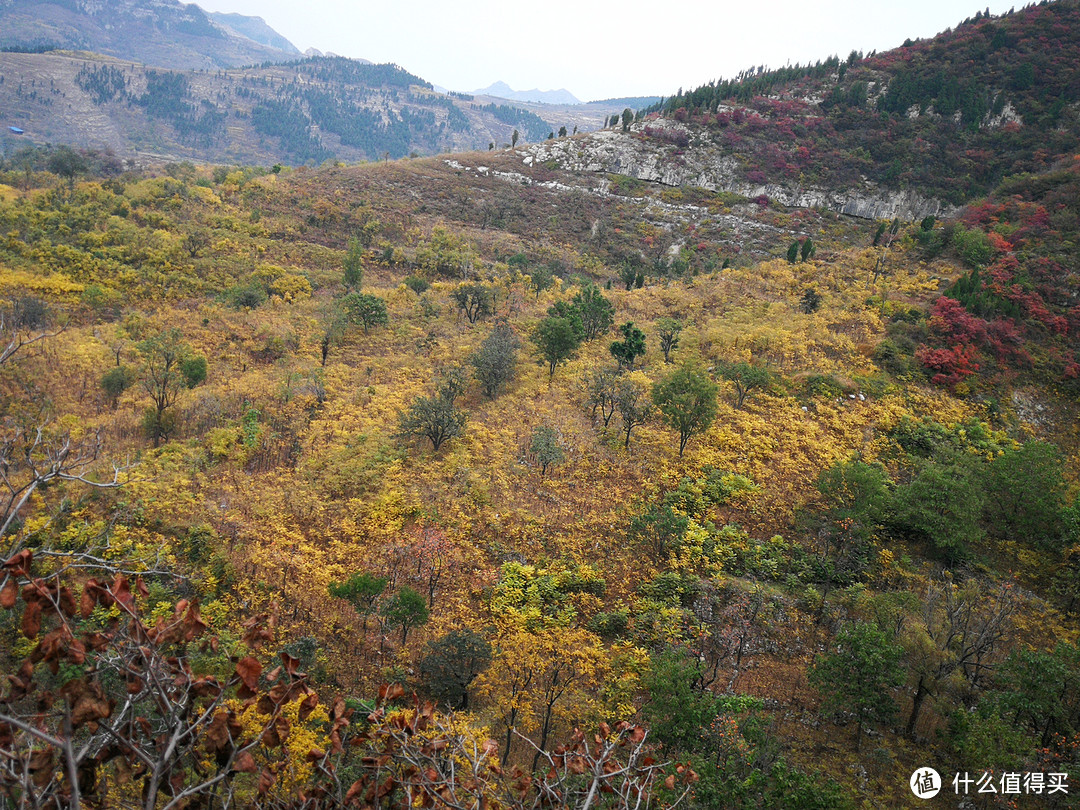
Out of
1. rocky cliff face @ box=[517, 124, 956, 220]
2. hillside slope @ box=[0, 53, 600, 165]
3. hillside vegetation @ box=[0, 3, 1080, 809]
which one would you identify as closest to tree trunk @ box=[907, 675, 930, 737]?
hillside vegetation @ box=[0, 3, 1080, 809]

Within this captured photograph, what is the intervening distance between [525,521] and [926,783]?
9.11 meters

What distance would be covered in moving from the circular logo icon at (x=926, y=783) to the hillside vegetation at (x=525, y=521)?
0.28 meters

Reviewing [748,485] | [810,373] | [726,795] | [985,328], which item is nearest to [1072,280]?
[985,328]

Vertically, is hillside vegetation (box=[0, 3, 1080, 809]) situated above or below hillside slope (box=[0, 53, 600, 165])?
below

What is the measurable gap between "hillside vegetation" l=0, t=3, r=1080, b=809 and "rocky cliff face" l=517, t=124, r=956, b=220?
22860 millimetres

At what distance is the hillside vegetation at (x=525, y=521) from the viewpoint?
4.09m

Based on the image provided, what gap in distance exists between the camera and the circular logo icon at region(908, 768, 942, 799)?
8695 mm

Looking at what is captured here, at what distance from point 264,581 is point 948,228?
39.5m

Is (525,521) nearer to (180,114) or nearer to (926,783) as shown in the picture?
(926,783)

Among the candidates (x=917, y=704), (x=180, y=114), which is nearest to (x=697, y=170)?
(x=917, y=704)

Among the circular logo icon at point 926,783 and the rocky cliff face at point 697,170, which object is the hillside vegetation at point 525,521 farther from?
the rocky cliff face at point 697,170

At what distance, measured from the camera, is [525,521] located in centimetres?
1428

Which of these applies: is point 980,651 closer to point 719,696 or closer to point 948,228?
point 719,696

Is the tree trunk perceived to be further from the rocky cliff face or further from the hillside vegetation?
the rocky cliff face
